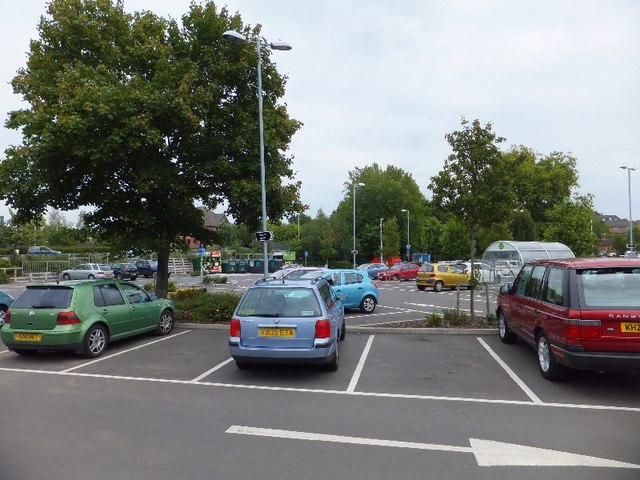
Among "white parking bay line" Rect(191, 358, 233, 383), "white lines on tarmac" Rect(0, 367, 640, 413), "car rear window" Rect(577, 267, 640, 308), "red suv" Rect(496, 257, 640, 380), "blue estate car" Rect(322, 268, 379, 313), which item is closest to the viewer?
"white lines on tarmac" Rect(0, 367, 640, 413)

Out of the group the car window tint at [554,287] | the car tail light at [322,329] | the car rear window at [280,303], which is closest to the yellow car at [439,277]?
the car window tint at [554,287]

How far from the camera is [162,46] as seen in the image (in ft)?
42.7

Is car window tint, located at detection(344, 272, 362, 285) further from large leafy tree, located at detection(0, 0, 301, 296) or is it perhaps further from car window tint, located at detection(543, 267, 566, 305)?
car window tint, located at detection(543, 267, 566, 305)

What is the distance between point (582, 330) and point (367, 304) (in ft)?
32.7

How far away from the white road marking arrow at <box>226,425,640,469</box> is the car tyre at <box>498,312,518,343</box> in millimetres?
5465

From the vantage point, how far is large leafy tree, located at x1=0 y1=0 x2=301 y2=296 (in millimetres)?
11367

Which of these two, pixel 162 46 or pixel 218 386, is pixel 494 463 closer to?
pixel 218 386

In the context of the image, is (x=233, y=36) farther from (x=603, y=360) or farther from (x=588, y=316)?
(x=603, y=360)

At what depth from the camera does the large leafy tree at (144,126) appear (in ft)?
37.3

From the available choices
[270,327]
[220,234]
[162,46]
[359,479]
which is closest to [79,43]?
[162,46]

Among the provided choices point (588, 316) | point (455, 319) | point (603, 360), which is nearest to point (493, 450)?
point (603, 360)

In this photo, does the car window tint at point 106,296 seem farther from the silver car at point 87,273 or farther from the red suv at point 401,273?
the red suv at point 401,273

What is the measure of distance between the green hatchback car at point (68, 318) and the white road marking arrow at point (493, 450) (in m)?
4.72

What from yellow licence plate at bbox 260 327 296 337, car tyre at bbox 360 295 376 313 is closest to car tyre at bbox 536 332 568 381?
yellow licence plate at bbox 260 327 296 337
